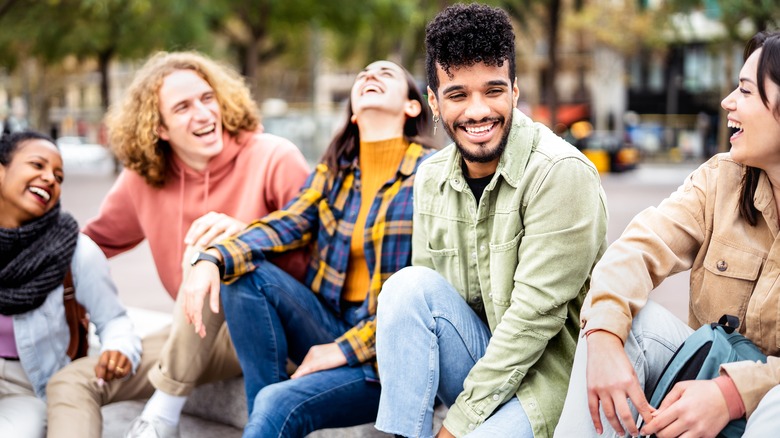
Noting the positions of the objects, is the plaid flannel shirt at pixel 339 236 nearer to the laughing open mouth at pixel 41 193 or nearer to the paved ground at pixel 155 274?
the paved ground at pixel 155 274

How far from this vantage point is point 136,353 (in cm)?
338

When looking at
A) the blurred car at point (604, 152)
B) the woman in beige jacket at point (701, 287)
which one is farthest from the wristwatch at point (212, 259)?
the blurred car at point (604, 152)

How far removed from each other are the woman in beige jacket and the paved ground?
1.04 ft

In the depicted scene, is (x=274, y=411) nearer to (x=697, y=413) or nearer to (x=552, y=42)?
(x=697, y=413)

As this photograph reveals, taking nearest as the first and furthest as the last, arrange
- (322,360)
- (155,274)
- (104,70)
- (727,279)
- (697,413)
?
(697,413) < (727,279) < (322,360) < (155,274) < (104,70)

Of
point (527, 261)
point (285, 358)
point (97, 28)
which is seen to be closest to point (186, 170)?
point (285, 358)

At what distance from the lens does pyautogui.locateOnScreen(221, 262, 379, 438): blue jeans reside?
2672 mm

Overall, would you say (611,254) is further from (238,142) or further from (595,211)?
(238,142)

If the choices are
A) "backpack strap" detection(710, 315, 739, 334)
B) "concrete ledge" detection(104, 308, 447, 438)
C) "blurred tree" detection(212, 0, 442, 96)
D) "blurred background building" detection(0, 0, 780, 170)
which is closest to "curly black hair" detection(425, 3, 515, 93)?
"backpack strap" detection(710, 315, 739, 334)

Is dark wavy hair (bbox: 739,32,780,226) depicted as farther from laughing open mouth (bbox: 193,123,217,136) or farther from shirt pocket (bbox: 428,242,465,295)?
laughing open mouth (bbox: 193,123,217,136)

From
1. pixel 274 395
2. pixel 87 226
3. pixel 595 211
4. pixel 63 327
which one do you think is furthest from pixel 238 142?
pixel 595 211

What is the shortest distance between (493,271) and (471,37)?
716 millimetres

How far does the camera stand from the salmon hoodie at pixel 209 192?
3.59 m

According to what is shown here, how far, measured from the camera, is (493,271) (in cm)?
256
